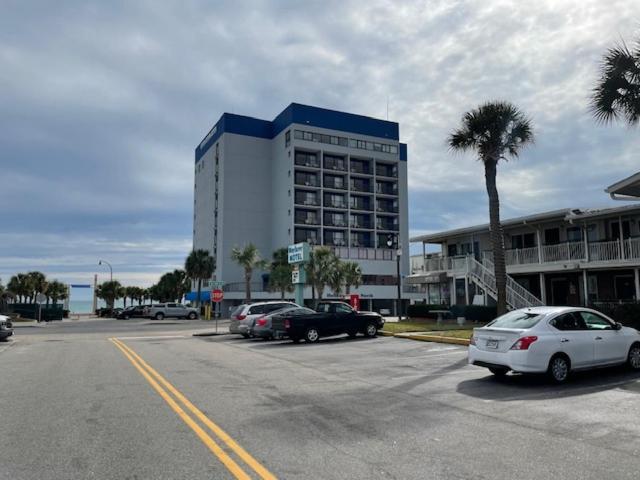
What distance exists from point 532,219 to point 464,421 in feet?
75.2

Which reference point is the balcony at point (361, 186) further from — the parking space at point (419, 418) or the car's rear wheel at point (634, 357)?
the car's rear wheel at point (634, 357)

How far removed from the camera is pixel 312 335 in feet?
70.1

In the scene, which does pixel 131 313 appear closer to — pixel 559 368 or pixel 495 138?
pixel 495 138

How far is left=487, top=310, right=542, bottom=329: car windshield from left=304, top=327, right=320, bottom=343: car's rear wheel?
1085 centimetres

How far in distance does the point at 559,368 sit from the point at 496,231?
12595 mm

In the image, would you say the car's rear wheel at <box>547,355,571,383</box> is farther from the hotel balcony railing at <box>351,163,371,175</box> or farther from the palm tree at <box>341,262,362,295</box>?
the hotel balcony railing at <box>351,163,371,175</box>

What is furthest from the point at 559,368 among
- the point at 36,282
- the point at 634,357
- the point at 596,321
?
the point at 36,282

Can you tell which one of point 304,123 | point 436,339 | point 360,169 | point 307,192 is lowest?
point 436,339

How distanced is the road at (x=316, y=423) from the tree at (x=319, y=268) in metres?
34.0

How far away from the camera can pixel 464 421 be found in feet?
24.7

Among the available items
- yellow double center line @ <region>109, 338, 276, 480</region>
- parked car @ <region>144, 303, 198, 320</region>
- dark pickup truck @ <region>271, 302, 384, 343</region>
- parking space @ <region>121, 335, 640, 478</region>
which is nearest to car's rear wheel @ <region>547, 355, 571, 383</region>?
parking space @ <region>121, 335, 640, 478</region>

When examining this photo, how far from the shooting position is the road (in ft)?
18.0

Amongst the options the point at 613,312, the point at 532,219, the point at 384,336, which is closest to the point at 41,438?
the point at 384,336

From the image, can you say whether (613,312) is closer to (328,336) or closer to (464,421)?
(328,336)
